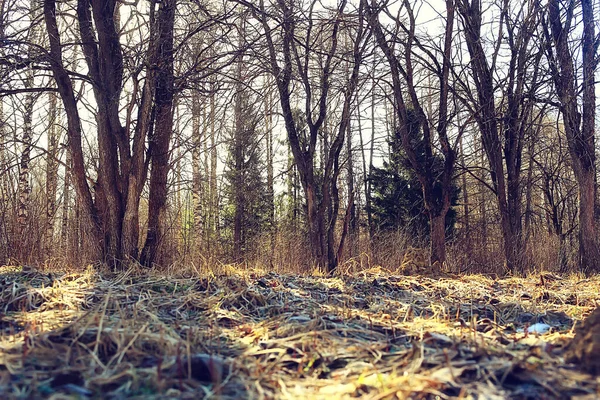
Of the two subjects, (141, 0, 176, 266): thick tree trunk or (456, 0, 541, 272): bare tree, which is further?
(456, 0, 541, 272): bare tree

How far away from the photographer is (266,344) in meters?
2.06

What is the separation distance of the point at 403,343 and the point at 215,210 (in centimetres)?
1603

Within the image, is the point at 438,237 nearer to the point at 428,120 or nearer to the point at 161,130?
the point at 428,120

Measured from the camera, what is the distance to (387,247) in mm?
11281

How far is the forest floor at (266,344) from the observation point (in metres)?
1.50

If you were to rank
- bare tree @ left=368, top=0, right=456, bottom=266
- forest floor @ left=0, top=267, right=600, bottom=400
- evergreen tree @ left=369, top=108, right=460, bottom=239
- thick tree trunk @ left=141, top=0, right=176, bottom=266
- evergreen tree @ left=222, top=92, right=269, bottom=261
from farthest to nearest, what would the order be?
evergreen tree @ left=369, top=108, right=460, bottom=239
evergreen tree @ left=222, top=92, right=269, bottom=261
bare tree @ left=368, top=0, right=456, bottom=266
thick tree trunk @ left=141, top=0, right=176, bottom=266
forest floor @ left=0, top=267, right=600, bottom=400

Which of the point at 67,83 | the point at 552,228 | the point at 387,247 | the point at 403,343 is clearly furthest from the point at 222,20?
the point at 552,228

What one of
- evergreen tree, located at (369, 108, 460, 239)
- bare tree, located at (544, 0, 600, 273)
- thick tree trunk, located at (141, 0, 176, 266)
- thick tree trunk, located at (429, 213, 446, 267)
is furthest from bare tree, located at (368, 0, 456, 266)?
evergreen tree, located at (369, 108, 460, 239)

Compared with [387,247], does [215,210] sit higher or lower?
higher

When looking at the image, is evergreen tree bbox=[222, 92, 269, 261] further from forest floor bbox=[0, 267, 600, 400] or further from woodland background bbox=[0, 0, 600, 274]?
forest floor bbox=[0, 267, 600, 400]

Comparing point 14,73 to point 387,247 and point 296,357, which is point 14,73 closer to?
point 296,357

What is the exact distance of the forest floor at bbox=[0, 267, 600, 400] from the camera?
150 centimetres

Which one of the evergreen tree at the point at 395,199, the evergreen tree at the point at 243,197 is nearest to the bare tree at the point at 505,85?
the evergreen tree at the point at 395,199

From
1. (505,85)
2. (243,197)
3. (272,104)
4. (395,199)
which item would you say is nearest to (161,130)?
(272,104)
